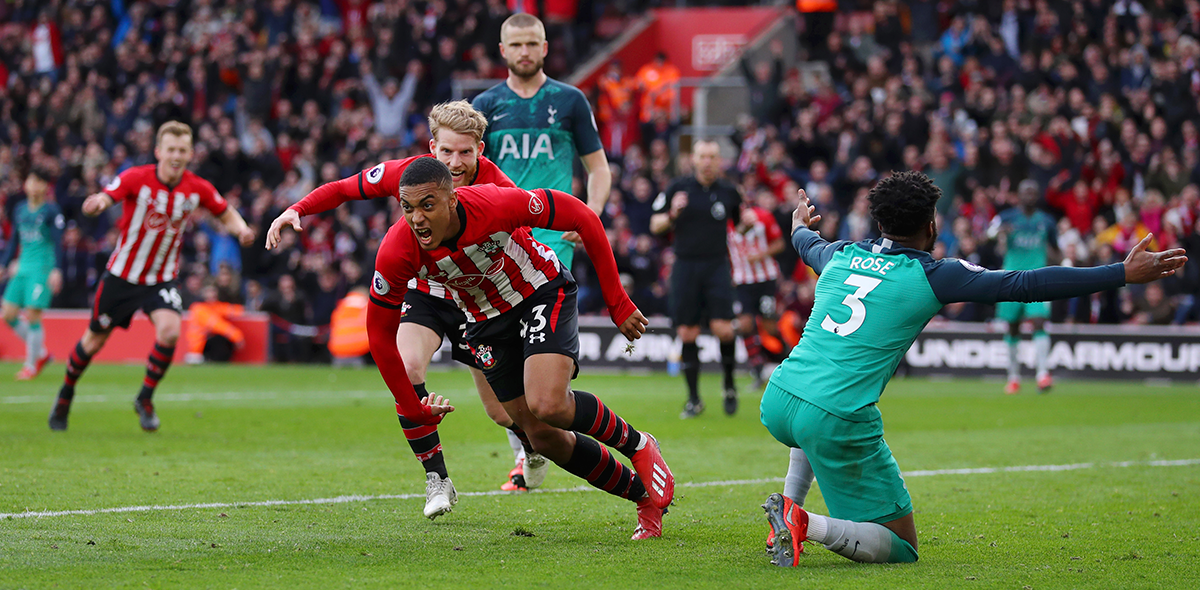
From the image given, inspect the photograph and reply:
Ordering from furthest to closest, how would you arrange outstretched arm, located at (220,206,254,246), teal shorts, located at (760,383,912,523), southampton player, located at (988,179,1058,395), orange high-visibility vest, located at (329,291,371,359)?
orange high-visibility vest, located at (329,291,371,359) → southampton player, located at (988,179,1058,395) → outstretched arm, located at (220,206,254,246) → teal shorts, located at (760,383,912,523)

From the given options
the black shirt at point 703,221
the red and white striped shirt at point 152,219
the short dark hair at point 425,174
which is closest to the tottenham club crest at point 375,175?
the short dark hair at point 425,174

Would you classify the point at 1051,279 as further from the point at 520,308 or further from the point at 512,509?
the point at 512,509

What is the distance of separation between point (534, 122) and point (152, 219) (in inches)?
155

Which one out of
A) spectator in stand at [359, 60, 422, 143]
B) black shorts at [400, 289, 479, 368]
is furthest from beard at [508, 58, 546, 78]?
spectator in stand at [359, 60, 422, 143]

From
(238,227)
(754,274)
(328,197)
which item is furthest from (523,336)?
(754,274)

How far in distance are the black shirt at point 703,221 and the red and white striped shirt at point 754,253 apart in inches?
112

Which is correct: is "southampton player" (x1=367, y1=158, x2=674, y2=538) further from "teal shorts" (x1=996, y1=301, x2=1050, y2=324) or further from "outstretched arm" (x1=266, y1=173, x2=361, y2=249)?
"teal shorts" (x1=996, y1=301, x2=1050, y2=324)

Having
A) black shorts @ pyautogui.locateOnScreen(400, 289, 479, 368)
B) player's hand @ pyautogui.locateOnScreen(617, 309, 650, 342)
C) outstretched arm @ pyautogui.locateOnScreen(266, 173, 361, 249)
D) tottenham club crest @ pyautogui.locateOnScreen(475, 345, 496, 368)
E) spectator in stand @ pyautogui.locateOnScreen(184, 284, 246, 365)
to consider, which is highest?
outstretched arm @ pyautogui.locateOnScreen(266, 173, 361, 249)

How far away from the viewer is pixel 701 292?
39.3ft

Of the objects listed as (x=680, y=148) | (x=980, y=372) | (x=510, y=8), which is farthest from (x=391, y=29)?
(x=980, y=372)

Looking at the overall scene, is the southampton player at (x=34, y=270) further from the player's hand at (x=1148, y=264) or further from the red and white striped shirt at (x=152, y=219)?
the player's hand at (x=1148, y=264)

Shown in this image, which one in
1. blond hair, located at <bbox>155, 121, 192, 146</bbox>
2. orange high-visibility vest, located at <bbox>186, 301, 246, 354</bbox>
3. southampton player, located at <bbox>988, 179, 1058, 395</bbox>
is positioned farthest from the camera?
orange high-visibility vest, located at <bbox>186, 301, 246, 354</bbox>

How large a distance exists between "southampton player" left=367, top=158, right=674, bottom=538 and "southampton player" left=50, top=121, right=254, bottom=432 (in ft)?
14.8

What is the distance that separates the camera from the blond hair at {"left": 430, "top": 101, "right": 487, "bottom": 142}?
20.1ft
